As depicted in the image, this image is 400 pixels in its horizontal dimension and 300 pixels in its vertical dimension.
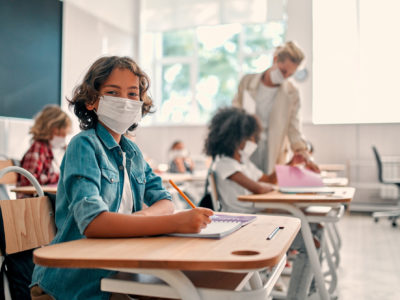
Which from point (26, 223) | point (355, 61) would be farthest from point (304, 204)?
point (355, 61)

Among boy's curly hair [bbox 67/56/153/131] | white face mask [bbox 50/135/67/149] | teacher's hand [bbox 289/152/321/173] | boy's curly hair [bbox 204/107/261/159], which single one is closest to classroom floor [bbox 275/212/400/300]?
teacher's hand [bbox 289/152/321/173]

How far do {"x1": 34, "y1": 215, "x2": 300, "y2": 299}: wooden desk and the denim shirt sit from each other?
0.09 m

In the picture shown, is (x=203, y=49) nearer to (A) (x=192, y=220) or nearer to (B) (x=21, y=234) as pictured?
(B) (x=21, y=234)

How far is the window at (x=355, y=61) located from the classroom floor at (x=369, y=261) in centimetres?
179

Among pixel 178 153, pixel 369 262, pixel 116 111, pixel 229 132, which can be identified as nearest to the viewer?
pixel 116 111

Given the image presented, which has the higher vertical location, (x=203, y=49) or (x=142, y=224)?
(x=203, y=49)

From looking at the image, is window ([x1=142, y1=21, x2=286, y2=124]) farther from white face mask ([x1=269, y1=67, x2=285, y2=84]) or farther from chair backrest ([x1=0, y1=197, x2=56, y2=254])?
chair backrest ([x1=0, y1=197, x2=56, y2=254])

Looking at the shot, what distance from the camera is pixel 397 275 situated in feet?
9.23

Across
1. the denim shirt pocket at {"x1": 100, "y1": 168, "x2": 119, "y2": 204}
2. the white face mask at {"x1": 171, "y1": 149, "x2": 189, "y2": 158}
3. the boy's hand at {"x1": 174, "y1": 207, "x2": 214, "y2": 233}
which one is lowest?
the boy's hand at {"x1": 174, "y1": 207, "x2": 214, "y2": 233}

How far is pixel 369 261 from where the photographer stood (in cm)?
321

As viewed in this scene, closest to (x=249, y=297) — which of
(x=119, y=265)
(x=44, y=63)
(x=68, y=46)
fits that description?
(x=119, y=265)

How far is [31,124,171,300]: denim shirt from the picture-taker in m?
0.88

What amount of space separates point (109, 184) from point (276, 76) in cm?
188

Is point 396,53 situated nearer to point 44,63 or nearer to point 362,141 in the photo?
point 362,141
